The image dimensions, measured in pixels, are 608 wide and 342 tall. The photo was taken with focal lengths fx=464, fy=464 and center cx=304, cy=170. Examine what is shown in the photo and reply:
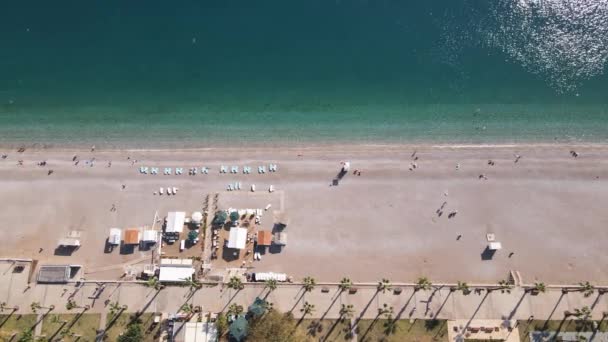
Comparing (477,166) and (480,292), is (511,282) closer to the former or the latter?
(480,292)

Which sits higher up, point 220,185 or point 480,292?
point 220,185

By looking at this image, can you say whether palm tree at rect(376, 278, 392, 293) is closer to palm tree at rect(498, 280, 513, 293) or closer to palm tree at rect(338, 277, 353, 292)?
palm tree at rect(338, 277, 353, 292)

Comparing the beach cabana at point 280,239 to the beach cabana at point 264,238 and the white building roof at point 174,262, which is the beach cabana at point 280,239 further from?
the white building roof at point 174,262

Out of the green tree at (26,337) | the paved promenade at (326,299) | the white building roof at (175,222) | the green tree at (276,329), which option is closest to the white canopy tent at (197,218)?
the white building roof at (175,222)

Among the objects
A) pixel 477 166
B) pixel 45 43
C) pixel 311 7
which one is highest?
pixel 311 7

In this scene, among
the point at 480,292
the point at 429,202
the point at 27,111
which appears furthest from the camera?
the point at 27,111

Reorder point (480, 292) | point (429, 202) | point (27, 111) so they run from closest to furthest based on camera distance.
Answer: point (480, 292) < point (429, 202) < point (27, 111)

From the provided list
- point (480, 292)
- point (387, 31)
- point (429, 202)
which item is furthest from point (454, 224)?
point (387, 31)
